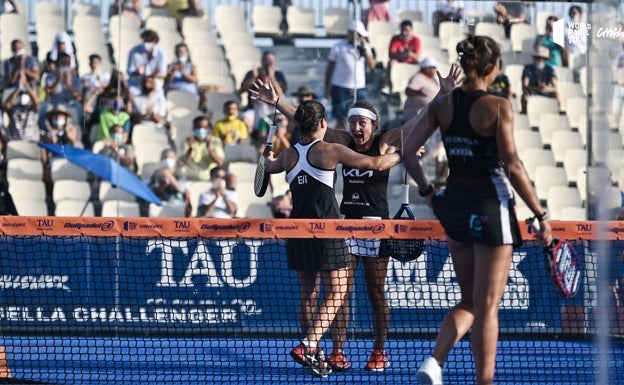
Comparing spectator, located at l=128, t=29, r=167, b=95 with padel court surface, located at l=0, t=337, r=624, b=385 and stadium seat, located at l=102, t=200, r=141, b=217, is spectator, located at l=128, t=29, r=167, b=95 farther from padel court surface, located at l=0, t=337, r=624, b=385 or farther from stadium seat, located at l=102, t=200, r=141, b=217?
padel court surface, located at l=0, t=337, r=624, b=385

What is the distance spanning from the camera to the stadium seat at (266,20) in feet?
53.4

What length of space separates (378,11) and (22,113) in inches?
185

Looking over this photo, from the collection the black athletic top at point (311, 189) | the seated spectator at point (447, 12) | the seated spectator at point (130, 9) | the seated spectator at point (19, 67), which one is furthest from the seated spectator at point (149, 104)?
the black athletic top at point (311, 189)

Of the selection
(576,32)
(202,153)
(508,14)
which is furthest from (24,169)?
(576,32)

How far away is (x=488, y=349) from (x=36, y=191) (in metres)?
8.27

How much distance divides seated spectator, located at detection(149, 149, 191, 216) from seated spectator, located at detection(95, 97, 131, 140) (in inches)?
27.5

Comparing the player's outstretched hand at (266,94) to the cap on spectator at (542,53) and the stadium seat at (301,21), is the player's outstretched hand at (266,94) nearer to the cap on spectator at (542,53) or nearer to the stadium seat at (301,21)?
the cap on spectator at (542,53)

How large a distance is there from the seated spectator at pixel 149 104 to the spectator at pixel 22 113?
1199 mm

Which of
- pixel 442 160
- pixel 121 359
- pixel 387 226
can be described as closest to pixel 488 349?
pixel 387 226

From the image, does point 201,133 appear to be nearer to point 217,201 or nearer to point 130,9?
point 217,201

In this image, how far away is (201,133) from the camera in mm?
14320

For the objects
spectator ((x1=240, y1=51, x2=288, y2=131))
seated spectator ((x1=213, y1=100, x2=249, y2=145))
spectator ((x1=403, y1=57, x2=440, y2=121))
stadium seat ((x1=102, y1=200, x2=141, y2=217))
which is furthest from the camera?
spectator ((x1=240, y1=51, x2=288, y2=131))

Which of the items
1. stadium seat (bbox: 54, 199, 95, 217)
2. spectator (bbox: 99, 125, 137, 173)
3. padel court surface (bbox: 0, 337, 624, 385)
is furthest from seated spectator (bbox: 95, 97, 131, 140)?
padel court surface (bbox: 0, 337, 624, 385)

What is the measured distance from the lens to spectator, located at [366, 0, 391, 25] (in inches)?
598
